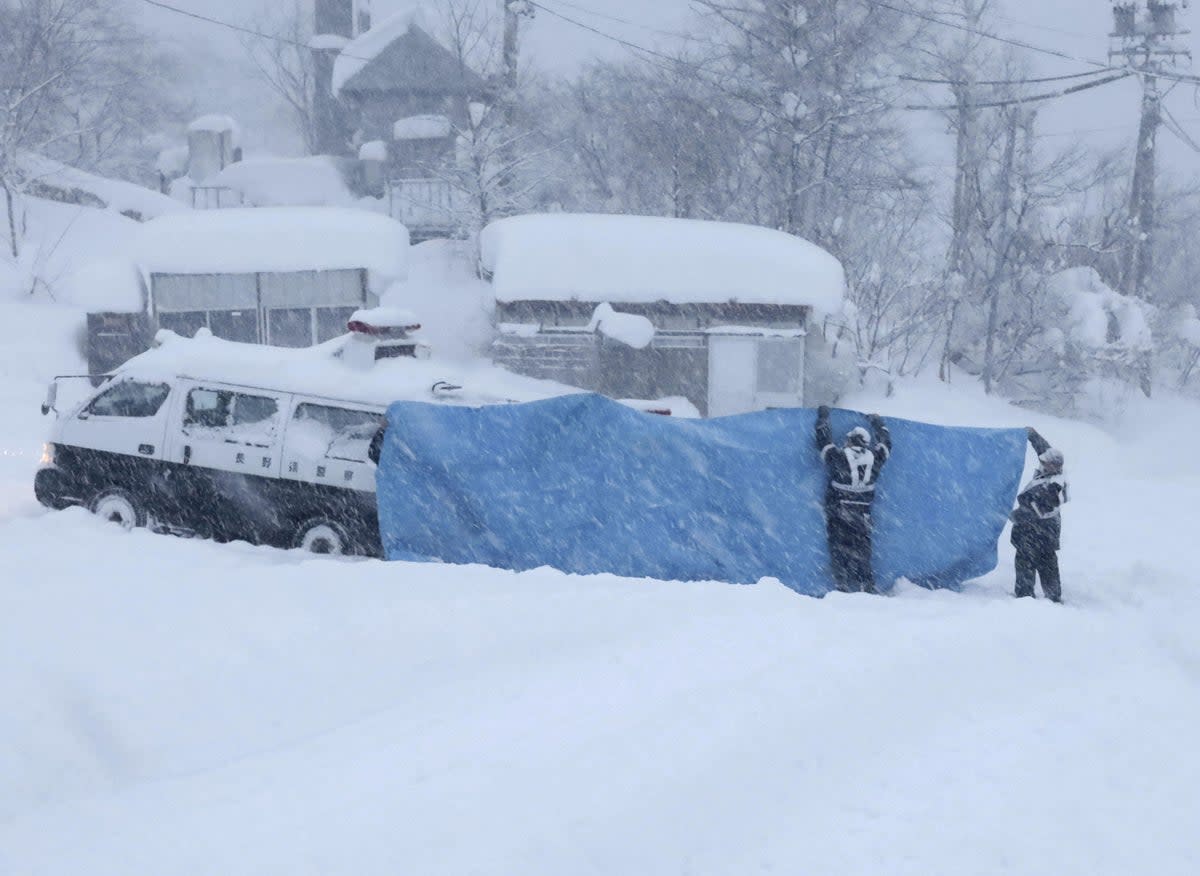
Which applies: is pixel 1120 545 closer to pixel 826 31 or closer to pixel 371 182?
pixel 826 31

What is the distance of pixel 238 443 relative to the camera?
987cm

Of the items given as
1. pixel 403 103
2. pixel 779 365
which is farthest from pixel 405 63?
pixel 779 365

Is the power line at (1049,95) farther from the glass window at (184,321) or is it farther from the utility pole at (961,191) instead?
the glass window at (184,321)

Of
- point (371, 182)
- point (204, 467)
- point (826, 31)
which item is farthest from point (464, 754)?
point (371, 182)

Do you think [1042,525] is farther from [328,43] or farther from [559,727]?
[328,43]

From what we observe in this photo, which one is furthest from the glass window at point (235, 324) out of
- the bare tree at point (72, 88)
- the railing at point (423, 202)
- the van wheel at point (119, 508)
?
the van wheel at point (119, 508)

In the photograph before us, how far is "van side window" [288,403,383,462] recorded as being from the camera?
32.1 feet

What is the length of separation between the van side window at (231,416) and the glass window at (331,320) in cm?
1188

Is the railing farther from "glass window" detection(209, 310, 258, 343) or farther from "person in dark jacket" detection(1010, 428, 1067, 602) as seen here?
"person in dark jacket" detection(1010, 428, 1067, 602)

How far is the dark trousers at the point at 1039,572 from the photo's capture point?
9305mm

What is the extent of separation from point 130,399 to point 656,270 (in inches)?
452

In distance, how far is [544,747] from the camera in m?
5.03

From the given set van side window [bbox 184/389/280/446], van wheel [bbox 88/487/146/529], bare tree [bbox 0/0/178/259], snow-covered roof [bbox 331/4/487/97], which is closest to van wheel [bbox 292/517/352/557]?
van side window [bbox 184/389/280/446]

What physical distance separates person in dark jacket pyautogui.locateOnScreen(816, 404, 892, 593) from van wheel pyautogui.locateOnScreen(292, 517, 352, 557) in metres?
4.28
